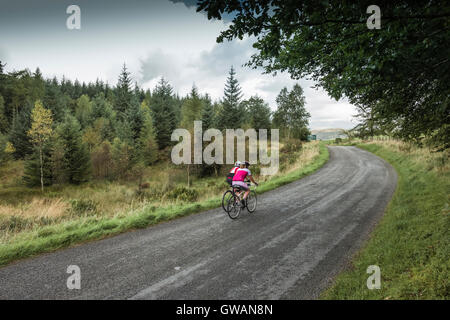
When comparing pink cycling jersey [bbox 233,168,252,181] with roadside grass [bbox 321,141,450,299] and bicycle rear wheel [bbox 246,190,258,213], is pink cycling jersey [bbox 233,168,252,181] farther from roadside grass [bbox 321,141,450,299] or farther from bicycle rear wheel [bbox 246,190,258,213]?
roadside grass [bbox 321,141,450,299]

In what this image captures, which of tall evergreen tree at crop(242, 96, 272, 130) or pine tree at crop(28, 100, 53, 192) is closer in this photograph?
pine tree at crop(28, 100, 53, 192)

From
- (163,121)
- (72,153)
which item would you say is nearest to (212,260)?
(72,153)

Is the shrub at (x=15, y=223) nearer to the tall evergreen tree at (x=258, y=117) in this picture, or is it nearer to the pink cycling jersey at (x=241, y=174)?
the pink cycling jersey at (x=241, y=174)

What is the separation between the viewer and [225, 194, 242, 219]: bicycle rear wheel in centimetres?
745

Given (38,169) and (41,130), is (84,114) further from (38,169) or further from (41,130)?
(38,169)

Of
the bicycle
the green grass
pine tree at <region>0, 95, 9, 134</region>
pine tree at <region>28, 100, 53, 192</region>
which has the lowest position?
the green grass

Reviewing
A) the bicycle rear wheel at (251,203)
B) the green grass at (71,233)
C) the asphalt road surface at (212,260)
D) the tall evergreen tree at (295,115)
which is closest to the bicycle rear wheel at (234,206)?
the asphalt road surface at (212,260)

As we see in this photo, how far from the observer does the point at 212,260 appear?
4523 millimetres

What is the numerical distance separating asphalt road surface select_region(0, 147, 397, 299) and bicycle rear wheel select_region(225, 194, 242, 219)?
0.68 feet

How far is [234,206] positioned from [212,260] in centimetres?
312

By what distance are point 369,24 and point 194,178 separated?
24.1m

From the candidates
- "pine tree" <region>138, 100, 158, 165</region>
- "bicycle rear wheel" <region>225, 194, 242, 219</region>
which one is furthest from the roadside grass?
"pine tree" <region>138, 100, 158, 165</region>

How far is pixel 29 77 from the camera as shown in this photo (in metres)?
54.9

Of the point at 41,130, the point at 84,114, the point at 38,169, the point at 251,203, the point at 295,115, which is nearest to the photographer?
the point at 251,203
